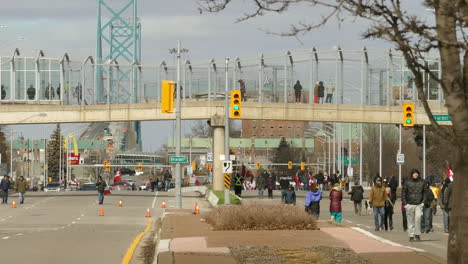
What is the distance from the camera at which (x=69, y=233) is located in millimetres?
30156

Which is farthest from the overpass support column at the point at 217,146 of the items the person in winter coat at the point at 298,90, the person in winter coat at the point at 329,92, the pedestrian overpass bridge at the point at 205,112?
the person in winter coat at the point at 329,92

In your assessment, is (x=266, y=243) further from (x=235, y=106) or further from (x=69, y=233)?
(x=235, y=106)

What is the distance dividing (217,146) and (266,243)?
145 feet

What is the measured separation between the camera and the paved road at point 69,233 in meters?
21.6

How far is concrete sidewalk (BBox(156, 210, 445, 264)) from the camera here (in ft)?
56.1

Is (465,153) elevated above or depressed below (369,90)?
below

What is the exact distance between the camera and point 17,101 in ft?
233

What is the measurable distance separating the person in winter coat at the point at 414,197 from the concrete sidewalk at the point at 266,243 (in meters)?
1.48

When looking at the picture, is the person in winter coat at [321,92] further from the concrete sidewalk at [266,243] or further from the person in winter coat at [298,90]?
the concrete sidewalk at [266,243]

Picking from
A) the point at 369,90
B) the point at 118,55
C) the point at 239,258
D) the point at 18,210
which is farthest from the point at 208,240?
the point at 118,55

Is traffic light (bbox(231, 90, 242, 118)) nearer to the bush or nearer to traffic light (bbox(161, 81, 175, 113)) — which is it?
traffic light (bbox(161, 81, 175, 113))

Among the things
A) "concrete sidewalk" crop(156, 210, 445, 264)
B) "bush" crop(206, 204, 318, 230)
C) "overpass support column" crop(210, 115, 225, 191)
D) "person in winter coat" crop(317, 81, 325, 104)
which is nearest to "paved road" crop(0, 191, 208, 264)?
"concrete sidewalk" crop(156, 210, 445, 264)

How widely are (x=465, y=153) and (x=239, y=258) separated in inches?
262

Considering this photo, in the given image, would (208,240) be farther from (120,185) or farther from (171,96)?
(120,185)
